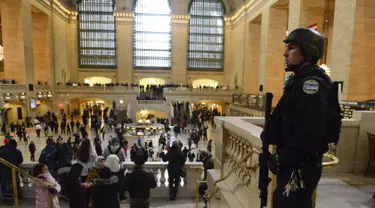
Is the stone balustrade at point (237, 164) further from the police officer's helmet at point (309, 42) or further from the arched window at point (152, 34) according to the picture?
the arched window at point (152, 34)

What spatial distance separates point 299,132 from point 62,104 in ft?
98.6

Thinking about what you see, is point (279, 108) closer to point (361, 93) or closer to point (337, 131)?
point (337, 131)

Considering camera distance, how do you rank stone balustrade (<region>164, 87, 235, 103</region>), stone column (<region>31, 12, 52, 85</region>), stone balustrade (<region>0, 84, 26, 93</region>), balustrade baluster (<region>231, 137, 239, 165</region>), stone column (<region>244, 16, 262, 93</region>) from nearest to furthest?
1. balustrade baluster (<region>231, 137, 239, 165</region>)
2. stone balustrade (<region>0, 84, 26, 93</region>)
3. stone column (<region>31, 12, 52, 85</region>)
4. stone column (<region>244, 16, 262, 93</region>)
5. stone balustrade (<region>164, 87, 235, 103</region>)

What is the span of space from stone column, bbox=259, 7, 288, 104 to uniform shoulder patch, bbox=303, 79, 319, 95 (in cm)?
2042

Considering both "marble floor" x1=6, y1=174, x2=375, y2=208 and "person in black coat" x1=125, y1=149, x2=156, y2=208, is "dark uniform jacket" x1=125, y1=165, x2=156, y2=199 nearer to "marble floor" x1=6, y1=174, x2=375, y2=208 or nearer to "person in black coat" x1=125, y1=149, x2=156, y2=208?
"person in black coat" x1=125, y1=149, x2=156, y2=208

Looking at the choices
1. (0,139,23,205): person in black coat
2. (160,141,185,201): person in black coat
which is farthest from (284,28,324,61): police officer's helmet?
(0,139,23,205): person in black coat

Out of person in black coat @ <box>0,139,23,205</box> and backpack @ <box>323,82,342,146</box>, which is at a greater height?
backpack @ <box>323,82,342,146</box>

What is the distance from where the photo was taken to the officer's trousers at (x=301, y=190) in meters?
1.38

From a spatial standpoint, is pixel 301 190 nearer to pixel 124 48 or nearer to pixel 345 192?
pixel 345 192

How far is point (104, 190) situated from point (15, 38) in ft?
78.9

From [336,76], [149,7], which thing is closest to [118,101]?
[149,7]

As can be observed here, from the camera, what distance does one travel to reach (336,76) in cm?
1228

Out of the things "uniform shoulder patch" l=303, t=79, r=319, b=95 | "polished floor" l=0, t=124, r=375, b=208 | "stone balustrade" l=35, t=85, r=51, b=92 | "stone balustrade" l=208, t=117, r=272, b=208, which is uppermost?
"uniform shoulder patch" l=303, t=79, r=319, b=95

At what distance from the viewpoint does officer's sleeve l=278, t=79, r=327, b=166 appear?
1292mm
